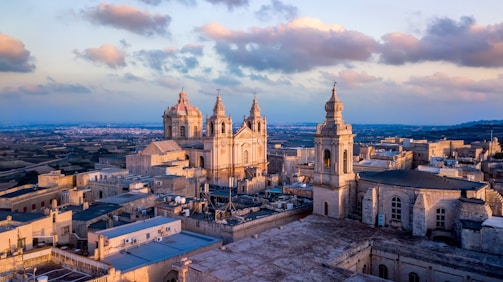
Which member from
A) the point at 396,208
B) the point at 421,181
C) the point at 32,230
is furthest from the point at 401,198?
the point at 32,230

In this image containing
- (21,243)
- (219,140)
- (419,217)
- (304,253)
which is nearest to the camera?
(304,253)

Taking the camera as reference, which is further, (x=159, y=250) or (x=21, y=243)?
(x=159, y=250)

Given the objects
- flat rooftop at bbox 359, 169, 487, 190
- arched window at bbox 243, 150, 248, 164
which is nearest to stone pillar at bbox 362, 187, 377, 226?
flat rooftop at bbox 359, 169, 487, 190

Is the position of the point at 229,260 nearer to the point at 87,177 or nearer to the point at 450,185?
the point at 450,185

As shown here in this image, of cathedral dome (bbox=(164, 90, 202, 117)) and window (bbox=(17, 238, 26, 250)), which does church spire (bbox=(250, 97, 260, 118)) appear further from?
window (bbox=(17, 238, 26, 250))

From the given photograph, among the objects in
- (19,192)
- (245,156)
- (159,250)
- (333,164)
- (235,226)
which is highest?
(333,164)

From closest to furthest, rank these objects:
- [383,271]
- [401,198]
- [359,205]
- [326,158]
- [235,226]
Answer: [383,271], [235,226], [401,198], [359,205], [326,158]

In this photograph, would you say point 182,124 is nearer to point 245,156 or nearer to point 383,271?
point 245,156
